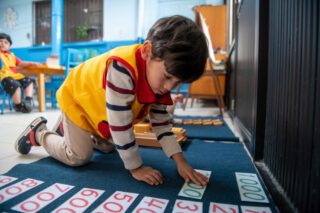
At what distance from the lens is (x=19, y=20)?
248 inches

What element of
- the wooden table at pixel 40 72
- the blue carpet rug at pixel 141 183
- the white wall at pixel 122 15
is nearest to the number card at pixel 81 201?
the blue carpet rug at pixel 141 183

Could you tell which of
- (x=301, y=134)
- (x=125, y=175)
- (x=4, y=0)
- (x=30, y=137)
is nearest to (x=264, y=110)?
(x=301, y=134)

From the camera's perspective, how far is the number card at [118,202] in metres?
0.54

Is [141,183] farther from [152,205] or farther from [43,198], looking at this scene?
[43,198]

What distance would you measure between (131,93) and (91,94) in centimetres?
19

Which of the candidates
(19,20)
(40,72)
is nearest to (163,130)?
(40,72)

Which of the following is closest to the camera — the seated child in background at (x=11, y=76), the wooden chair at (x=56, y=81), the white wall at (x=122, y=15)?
the seated child in background at (x=11, y=76)

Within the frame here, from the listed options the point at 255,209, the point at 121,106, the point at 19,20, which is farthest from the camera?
the point at 19,20

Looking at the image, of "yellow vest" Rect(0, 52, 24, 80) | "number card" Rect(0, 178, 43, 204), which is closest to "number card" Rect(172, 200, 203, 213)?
"number card" Rect(0, 178, 43, 204)

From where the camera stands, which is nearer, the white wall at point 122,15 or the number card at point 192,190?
the number card at point 192,190

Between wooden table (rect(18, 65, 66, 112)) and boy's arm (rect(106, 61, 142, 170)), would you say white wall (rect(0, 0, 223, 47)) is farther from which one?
boy's arm (rect(106, 61, 142, 170))

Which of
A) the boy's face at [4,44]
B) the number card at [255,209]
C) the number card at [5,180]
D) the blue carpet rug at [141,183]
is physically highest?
the boy's face at [4,44]

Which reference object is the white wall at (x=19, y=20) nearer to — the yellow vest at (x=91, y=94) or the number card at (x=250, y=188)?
the yellow vest at (x=91, y=94)

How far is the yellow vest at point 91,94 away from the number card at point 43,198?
219 mm
